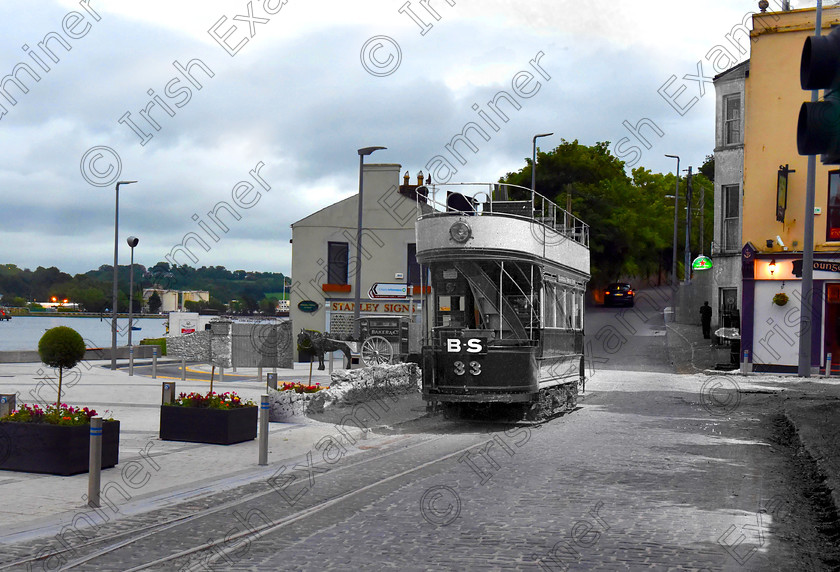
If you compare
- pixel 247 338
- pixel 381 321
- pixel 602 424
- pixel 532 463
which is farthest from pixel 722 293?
pixel 532 463

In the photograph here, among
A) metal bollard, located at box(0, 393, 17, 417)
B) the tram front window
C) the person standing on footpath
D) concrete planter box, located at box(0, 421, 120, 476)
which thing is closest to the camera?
concrete planter box, located at box(0, 421, 120, 476)

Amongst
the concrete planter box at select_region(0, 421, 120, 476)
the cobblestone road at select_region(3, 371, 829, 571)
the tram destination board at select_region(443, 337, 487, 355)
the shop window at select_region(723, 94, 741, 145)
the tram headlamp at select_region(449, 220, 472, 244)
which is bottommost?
the cobblestone road at select_region(3, 371, 829, 571)

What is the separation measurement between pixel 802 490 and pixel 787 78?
91.0 feet

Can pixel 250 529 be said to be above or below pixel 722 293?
below

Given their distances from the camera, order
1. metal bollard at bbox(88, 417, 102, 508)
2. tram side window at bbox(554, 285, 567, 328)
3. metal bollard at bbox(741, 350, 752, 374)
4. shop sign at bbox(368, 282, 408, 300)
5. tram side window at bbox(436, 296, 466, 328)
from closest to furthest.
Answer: metal bollard at bbox(88, 417, 102, 508) < tram side window at bbox(436, 296, 466, 328) < tram side window at bbox(554, 285, 567, 328) < metal bollard at bbox(741, 350, 752, 374) < shop sign at bbox(368, 282, 408, 300)

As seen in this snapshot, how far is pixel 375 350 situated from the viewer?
31.4m

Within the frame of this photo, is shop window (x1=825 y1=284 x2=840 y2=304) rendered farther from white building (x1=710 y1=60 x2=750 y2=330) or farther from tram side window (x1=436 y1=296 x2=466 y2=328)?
tram side window (x1=436 y1=296 x2=466 y2=328)

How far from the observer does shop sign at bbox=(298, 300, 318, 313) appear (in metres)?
45.6

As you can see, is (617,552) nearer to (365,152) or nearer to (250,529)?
(250,529)

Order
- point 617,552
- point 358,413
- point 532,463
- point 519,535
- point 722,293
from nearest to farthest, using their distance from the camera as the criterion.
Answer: point 617,552 → point 519,535 → point 532,463 → point 358,413 → point 722,293

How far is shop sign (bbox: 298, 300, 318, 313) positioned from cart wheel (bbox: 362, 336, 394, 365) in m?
14.7

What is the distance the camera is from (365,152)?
3105cm

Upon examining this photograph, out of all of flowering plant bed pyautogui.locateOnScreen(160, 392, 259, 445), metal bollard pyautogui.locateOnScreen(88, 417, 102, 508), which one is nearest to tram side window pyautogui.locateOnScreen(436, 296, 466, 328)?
flowering plant bed pyautogui.locateOnScreen(160, 392, 259, 445)

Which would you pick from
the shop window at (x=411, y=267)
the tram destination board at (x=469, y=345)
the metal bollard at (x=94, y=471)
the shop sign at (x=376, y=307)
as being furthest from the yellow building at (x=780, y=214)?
the metal bollard at (x=94, y=471)
